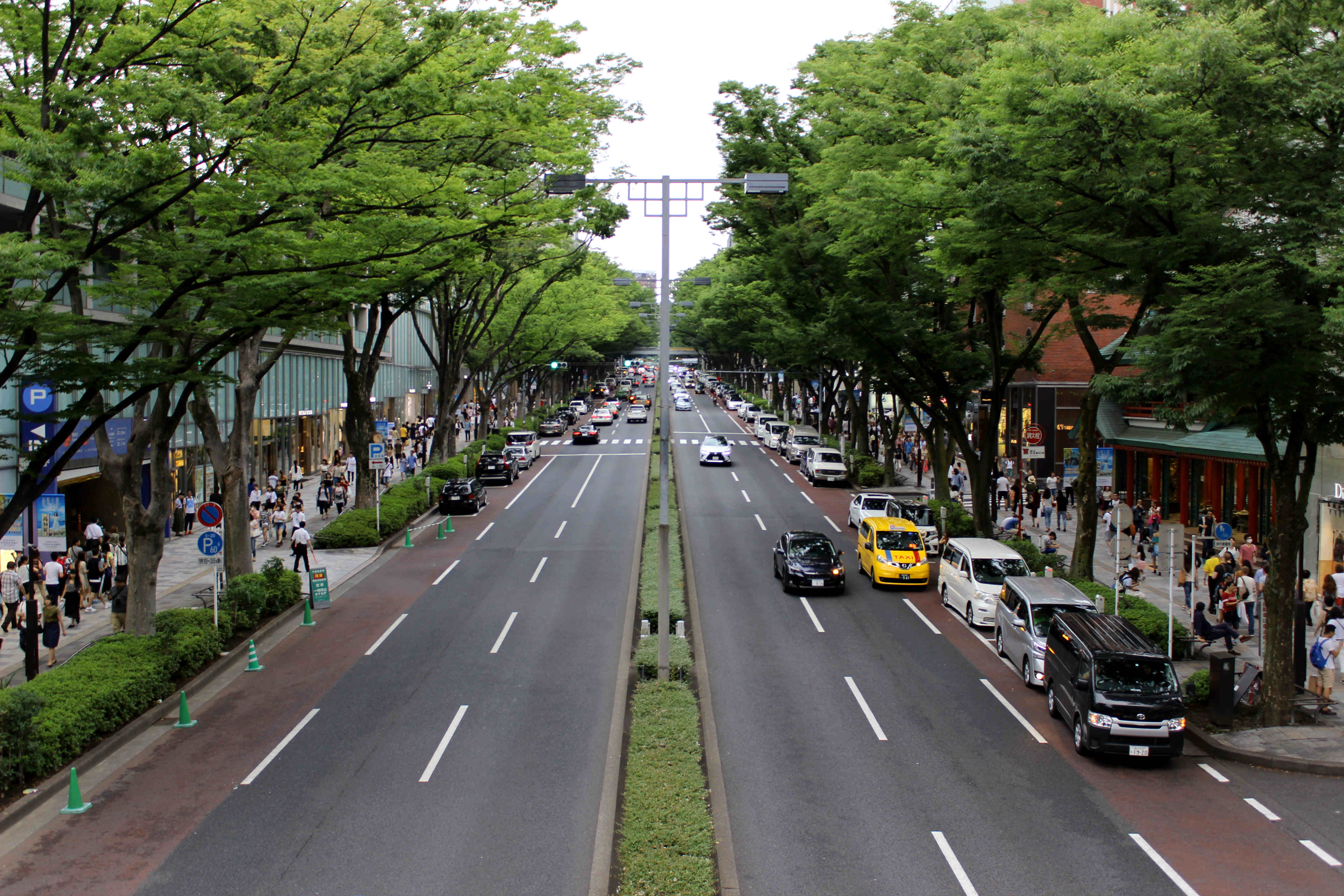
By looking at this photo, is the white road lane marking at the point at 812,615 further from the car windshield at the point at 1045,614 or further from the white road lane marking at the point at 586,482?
the white road lane marking at the point at 586,482

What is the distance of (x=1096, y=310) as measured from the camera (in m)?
24.2

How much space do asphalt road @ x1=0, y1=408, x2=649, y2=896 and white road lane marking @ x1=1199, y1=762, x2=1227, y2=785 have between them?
8.78 meters

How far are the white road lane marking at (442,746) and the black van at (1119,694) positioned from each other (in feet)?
31.1

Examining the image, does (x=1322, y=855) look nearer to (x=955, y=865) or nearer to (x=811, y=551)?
(x=955, y=865)

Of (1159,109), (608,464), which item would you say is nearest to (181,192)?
(1159,109)

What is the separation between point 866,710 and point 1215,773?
527 centimetres

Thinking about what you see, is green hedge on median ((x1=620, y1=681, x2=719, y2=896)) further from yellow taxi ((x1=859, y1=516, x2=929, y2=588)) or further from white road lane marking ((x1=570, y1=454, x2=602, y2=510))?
white road lane marking ((x1=570, y1=454, x2=602, y2=510))

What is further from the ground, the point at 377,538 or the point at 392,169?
the point at 392,169

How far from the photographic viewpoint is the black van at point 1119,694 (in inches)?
577

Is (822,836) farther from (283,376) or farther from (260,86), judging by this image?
(283,376)

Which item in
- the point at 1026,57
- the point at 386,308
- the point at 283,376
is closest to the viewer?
the point at 1026,57

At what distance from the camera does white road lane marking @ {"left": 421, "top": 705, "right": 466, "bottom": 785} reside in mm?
14031

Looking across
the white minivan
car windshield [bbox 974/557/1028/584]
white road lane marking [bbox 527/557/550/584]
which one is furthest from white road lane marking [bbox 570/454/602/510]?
car windshield [bbox 974/557/1028/584]

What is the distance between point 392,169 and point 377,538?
19.8 m
